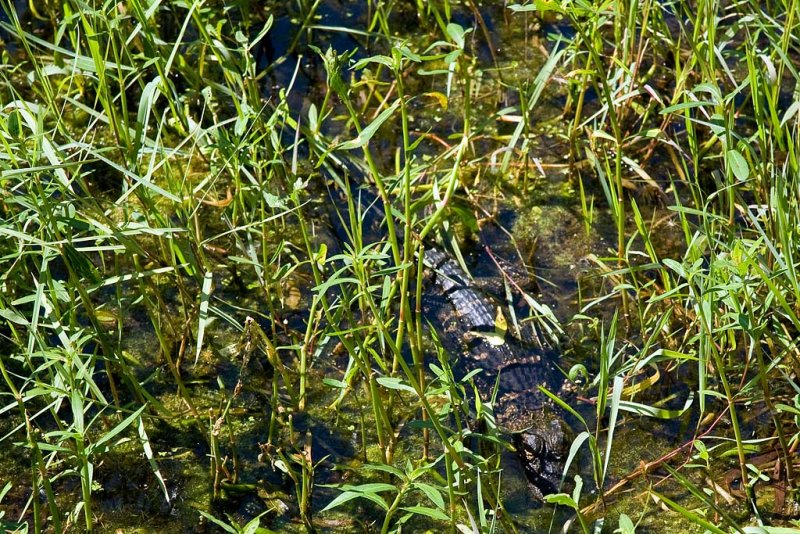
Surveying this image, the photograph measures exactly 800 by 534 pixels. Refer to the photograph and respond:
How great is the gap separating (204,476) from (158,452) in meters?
0.17

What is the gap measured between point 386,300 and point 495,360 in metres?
0.60

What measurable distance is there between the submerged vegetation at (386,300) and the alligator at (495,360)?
0.04 m

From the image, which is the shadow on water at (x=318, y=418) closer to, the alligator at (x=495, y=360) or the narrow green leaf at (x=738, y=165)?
the alligator at (x=495, y=360)

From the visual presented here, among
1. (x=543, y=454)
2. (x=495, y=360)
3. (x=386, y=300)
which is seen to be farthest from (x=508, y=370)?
(x=386, y=300)

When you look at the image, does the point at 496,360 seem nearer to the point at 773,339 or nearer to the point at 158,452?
the point at 773,339

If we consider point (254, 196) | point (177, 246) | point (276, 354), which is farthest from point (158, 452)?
point (254, 196)

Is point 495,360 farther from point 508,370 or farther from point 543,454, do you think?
point 543,454

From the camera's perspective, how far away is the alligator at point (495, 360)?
2.71 meters

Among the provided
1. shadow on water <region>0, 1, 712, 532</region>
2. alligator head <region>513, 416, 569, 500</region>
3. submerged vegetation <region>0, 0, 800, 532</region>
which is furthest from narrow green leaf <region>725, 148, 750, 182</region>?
alligator head <region>513, 416, 569, 500</region>

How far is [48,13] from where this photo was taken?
4043 mm

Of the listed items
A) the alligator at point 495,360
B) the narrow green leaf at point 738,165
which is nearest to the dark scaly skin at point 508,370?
the alligator at point 495,360

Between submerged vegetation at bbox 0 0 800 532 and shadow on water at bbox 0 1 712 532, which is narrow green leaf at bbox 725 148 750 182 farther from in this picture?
shadow on water at bbox 0 1 712 532

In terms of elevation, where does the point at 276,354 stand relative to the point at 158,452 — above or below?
above

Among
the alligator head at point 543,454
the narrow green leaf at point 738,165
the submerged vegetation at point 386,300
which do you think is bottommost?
the alligator head at point 543,454
